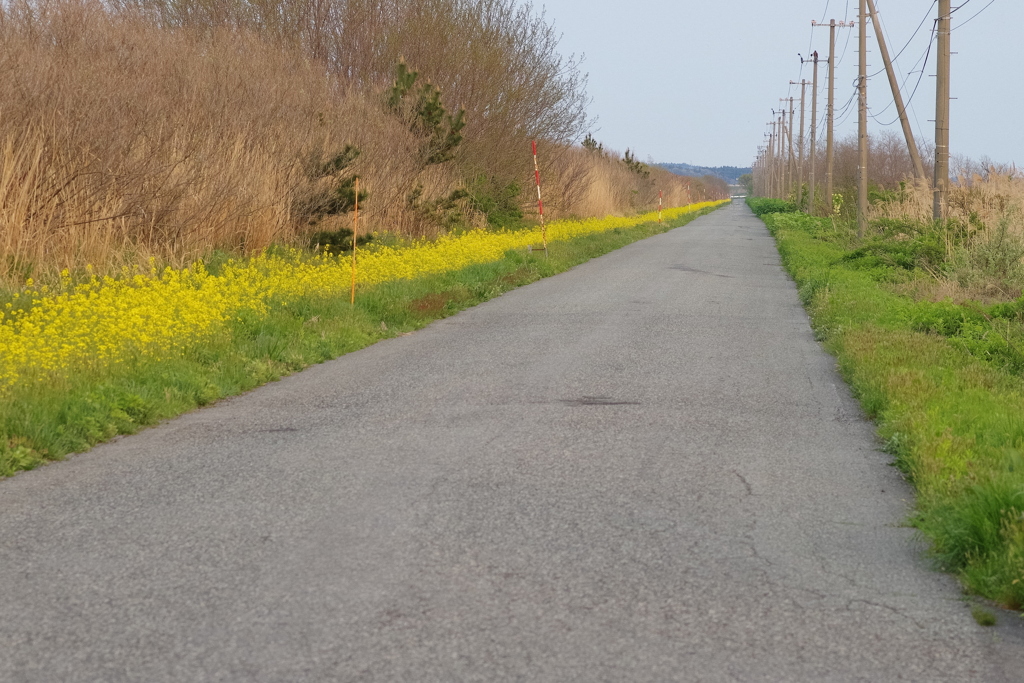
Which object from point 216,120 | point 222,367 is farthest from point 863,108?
point 222,367

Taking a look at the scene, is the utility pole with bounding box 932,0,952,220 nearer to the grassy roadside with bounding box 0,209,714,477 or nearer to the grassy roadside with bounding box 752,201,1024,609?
the grassy roadside with bounding box 752,201,1024,609

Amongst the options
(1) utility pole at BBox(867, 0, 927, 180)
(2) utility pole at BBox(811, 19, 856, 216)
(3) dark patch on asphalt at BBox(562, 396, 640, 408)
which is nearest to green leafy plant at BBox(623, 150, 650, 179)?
(2) utility pole at BBox(811, 19, 856, 216)

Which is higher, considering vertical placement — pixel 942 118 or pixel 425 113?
pixel 425 113

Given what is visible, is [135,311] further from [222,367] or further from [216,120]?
[216,120]

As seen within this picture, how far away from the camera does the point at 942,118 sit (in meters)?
21.2

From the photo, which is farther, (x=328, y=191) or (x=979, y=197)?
(x=979, y=197)

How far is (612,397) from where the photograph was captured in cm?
887

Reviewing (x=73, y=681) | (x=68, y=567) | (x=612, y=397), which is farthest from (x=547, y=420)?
(x=73, y=681)

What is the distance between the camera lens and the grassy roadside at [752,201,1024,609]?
4.78m

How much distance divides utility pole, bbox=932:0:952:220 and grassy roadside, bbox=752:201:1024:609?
15.1 feet

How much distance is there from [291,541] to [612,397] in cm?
418

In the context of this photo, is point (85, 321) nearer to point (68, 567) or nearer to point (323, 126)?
point (68, 567)

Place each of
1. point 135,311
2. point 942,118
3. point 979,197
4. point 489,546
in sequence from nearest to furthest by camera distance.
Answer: point 489,546 → point 135,311 → point 942,118 → point 979,197

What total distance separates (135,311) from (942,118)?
16.7 meters
